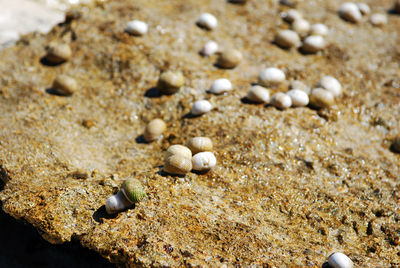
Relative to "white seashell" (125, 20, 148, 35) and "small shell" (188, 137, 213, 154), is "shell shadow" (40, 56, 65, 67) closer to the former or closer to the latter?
"white seashell" (125, 20, 148, 35)

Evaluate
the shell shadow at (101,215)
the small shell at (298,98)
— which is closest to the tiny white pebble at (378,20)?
the small shell at (298,98)

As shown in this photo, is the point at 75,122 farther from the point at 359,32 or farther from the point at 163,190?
the point at 359,32

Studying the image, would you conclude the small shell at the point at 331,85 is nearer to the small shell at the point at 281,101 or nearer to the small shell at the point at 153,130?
the small shell at the point at 281,101

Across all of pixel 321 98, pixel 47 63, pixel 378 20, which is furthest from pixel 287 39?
pixel 47 63

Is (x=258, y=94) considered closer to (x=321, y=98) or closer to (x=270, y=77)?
(x=270, y=77)

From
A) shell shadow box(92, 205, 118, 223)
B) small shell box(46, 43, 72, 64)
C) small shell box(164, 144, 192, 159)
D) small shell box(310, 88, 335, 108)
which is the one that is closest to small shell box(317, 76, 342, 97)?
small shell box(310, 88, 335, 108)
